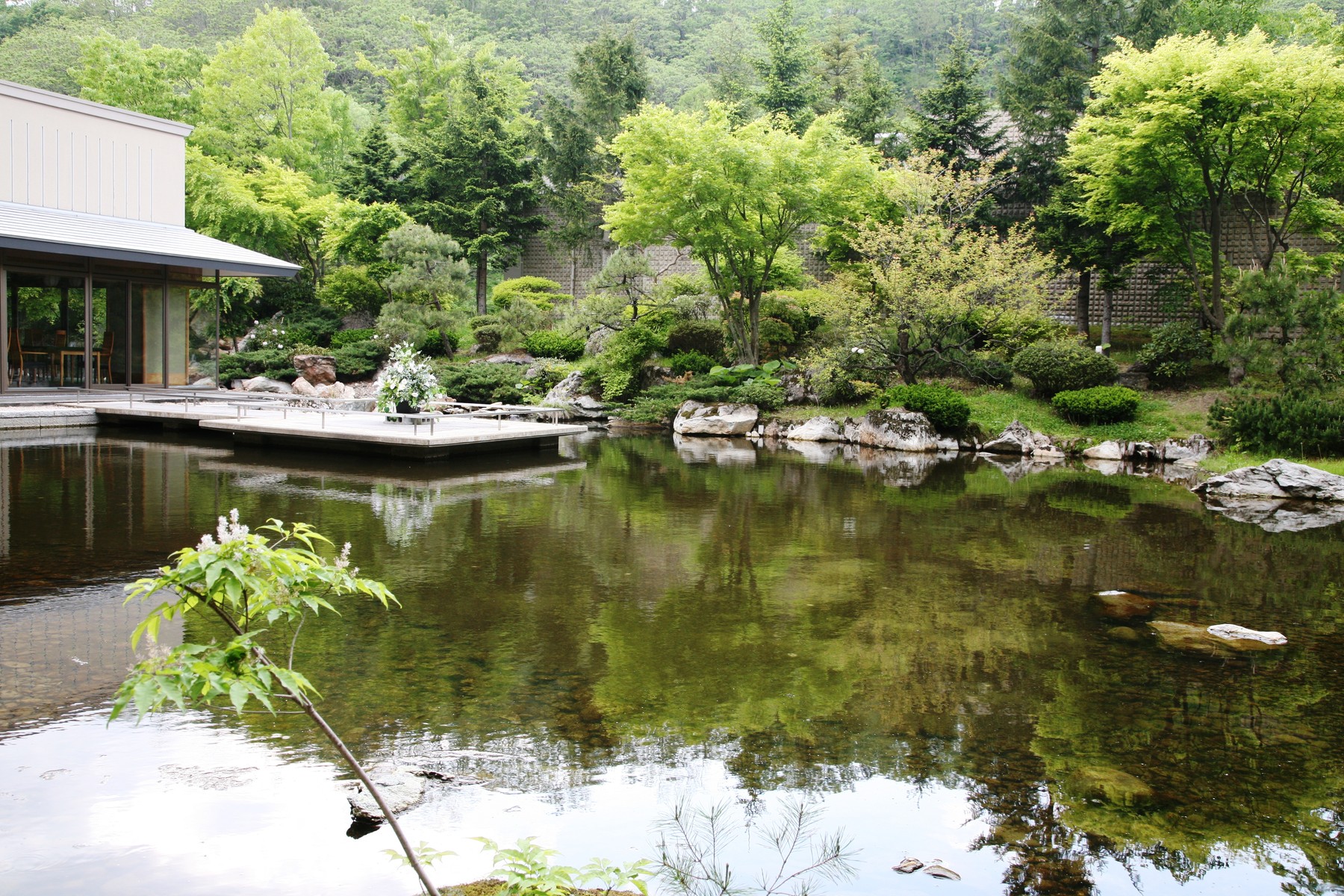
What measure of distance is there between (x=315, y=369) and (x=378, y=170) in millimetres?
7472

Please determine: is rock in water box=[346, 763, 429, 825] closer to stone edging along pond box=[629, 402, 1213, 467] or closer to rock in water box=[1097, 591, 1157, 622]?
rock in water box=[1097, 591, 1157, 622]

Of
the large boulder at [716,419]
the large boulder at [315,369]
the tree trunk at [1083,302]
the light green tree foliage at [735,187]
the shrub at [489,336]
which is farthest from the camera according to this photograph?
the shrub at [489,336]

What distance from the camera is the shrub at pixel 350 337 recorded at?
2492 cm

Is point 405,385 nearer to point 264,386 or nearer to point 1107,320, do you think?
point 264,386

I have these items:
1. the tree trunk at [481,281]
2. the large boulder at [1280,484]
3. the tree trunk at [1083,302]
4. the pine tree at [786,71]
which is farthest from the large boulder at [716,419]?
the pine tree at [786,71]

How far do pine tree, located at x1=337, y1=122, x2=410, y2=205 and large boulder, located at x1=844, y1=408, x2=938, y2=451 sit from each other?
53.5ft

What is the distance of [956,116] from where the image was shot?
2166 cm

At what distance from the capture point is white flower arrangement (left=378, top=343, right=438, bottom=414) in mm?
14430

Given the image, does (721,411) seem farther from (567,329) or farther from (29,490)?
(29,490)

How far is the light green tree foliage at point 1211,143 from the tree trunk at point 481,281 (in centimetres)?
1631

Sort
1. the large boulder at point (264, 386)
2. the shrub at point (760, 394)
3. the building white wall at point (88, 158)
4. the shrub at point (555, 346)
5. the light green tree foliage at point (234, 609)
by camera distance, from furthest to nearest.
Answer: the shrub at point (555, 346)
the large boulder at point (264, 386)
the shrub at point (760, 394)
the building white wall at point (88, 158)
the light green tree foliage at point (234, 609)

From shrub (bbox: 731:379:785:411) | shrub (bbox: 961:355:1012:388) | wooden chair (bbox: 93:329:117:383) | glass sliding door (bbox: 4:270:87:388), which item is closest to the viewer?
glass sliding door (bbox: 4:270:87:388)

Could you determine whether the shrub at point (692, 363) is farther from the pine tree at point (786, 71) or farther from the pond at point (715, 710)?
the pond at point (715, 710)

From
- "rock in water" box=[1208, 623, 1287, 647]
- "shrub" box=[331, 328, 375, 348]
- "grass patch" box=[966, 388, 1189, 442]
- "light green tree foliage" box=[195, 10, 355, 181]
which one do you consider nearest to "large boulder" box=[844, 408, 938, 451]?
"grass patch" box=[966, 388, 1189, 442]
